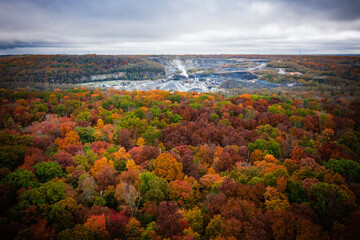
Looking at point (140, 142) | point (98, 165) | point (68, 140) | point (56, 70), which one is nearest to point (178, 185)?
point (98, 165)

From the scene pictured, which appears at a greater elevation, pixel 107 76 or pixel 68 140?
pixel 107 76

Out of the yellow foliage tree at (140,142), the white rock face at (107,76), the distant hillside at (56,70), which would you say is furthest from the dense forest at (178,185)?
the white rock face at (107,76)

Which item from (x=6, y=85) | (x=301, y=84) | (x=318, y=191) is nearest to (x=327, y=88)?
Answer: (x=301, y=84)

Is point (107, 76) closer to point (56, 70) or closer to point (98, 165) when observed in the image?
→ point (56, 70)

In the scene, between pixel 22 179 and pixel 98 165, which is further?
pixel 98 165

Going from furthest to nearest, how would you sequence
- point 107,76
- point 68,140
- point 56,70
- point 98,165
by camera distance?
point 107,76 < point 56,70 < point 68,140 < point 98,165

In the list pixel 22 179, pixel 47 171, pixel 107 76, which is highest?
pixel 107 76

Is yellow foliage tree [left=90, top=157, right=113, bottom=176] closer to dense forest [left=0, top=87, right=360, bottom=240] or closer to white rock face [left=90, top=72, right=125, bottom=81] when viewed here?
dense forest [left=0, top=87, right=360, bottom=240]

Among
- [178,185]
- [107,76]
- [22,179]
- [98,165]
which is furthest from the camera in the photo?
[107,76]
